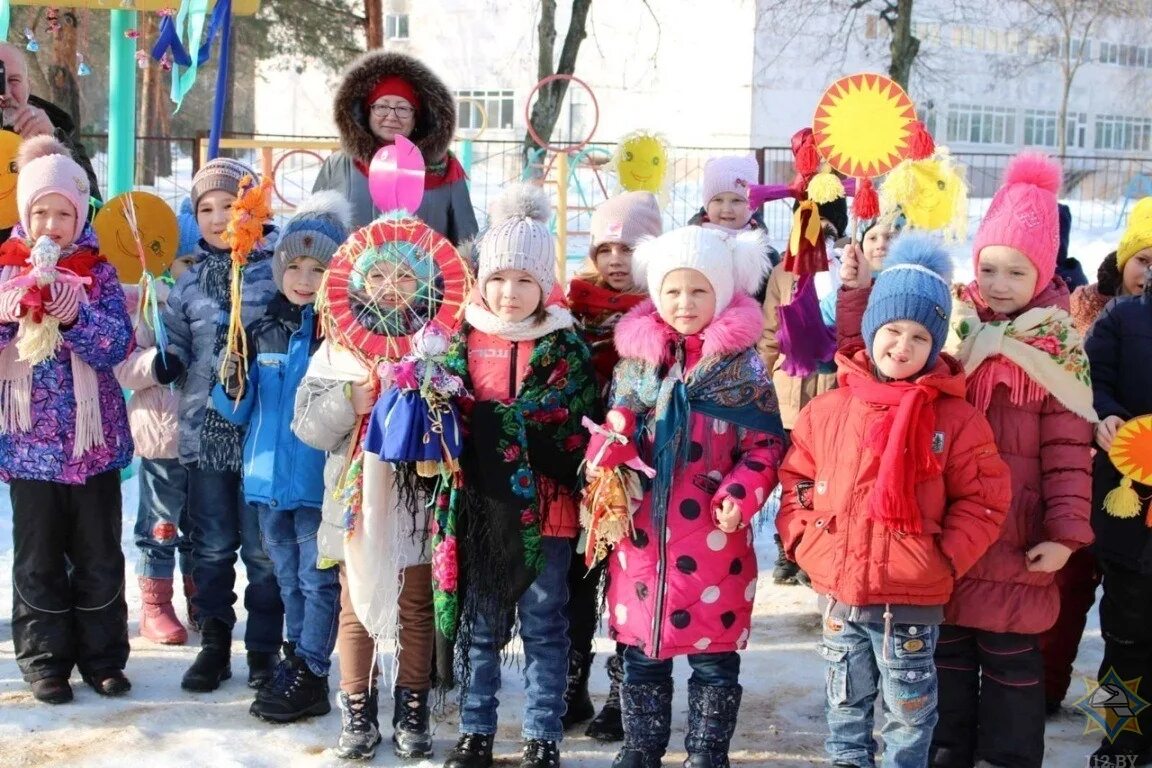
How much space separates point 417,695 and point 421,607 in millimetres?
276

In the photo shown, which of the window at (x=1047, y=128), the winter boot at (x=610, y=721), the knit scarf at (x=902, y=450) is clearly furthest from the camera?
the window at (x=1047, y=128)

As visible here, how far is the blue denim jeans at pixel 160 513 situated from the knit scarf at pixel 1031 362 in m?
3.00

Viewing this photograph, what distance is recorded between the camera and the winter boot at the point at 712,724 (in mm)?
3535

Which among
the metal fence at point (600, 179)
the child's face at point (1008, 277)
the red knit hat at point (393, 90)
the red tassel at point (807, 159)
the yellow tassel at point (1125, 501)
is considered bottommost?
the yellow tassel at point (1125, 501)

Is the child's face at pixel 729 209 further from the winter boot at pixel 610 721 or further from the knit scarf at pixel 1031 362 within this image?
the winter boot at pixel 610 721

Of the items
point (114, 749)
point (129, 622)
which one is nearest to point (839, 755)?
point (114, 749)

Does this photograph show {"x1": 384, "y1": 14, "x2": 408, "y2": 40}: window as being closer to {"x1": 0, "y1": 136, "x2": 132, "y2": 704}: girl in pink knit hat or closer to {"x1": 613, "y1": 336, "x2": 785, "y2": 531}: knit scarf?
{"x1": 0, "y1": 136, "x2": 132, "y2": 704}: girl in pink knit hat

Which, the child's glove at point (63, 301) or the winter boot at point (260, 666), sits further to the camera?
the winter boot at point (260, 666)

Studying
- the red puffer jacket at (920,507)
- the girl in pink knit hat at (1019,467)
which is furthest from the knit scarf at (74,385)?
the girl in pink knit hat at (1019,467)

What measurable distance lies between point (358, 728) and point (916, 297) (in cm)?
213

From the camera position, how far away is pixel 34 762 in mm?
3699

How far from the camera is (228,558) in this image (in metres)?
4.38

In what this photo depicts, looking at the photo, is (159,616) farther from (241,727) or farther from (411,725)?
(411,725)

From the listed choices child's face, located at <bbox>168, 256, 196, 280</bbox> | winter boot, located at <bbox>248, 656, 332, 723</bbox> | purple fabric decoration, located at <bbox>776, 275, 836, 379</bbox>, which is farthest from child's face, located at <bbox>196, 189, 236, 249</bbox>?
purple fabric decoration, located at <bbox>776, 275, 836, 379</bbox>
